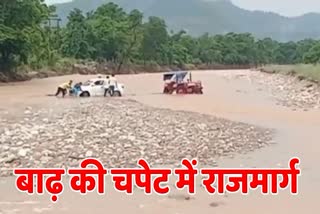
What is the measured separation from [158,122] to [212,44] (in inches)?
4602

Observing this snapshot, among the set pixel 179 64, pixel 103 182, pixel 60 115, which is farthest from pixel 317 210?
pixel 179 64

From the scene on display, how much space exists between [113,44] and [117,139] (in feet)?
249

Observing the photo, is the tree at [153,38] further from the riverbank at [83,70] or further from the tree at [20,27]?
the tree at [20,27]

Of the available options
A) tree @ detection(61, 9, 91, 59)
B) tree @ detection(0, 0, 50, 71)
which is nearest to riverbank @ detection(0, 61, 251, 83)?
tree @ detection(0, 0, 50, 71)

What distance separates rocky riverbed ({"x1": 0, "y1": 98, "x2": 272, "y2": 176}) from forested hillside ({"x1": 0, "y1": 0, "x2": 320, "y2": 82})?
1077 inches

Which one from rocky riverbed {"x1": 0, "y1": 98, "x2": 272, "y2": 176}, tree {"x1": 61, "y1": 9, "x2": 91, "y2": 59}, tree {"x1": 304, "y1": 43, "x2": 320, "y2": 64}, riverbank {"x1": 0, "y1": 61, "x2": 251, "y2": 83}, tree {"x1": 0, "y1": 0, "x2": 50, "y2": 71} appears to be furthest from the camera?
tree {"x1": 304, "y1": 43, "x2": 320, "y2": 64}

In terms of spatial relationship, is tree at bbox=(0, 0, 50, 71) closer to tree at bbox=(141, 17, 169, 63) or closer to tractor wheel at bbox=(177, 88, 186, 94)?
tractor wheel at bbox=(177, 88, 186, 94)

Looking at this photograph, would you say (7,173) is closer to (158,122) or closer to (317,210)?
(317,210)

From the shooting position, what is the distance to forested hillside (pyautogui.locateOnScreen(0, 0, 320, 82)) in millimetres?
47094

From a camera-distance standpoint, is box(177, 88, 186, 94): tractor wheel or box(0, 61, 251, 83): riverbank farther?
box(0, 61, 251, 83): riverbank

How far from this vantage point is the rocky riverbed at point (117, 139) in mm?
12695

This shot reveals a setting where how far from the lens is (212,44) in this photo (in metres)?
134

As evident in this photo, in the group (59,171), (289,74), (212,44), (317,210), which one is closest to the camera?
(317,210)

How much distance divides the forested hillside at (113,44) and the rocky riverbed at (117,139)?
89.7ft
